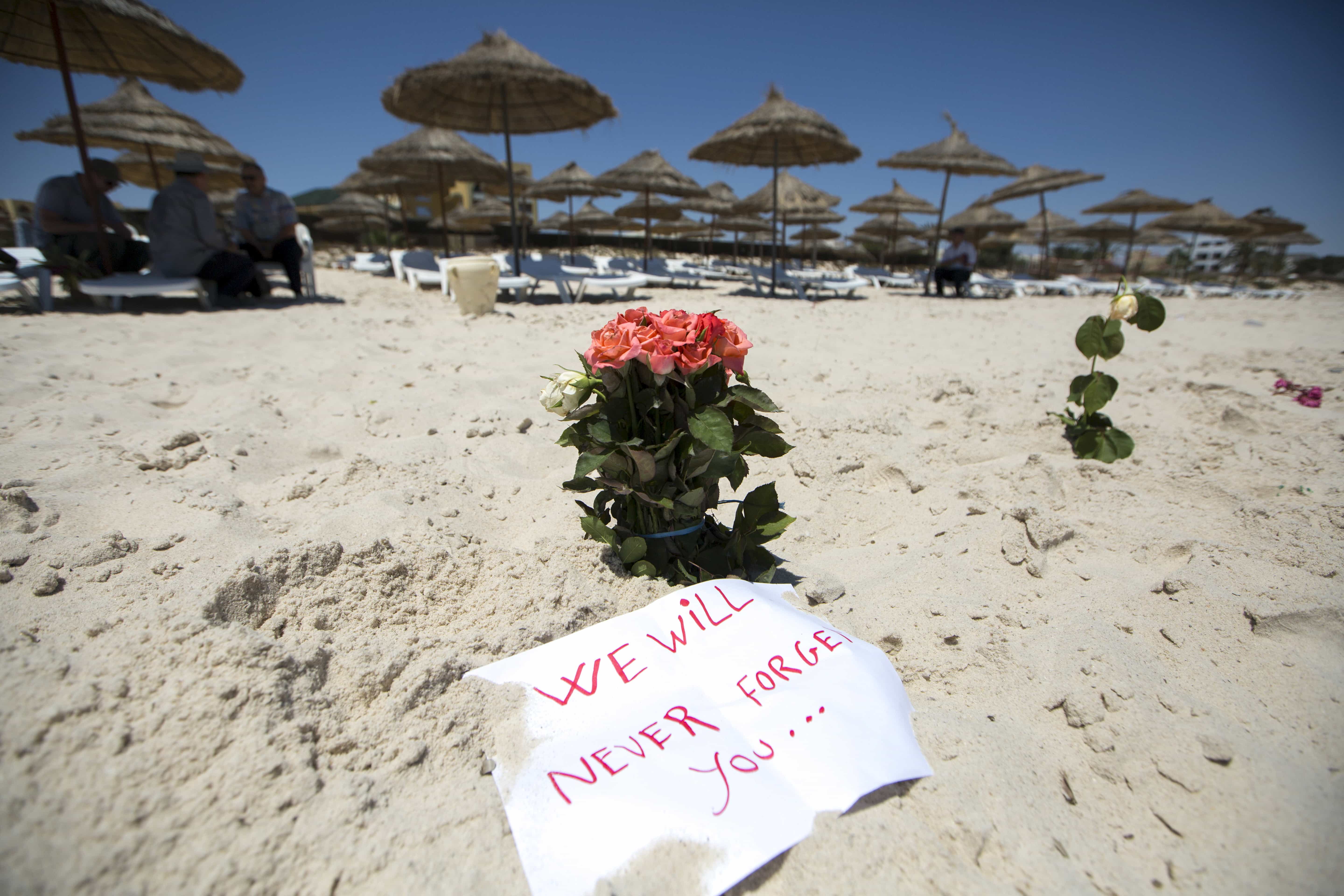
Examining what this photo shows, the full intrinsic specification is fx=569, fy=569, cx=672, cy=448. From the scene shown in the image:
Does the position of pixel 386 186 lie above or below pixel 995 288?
above

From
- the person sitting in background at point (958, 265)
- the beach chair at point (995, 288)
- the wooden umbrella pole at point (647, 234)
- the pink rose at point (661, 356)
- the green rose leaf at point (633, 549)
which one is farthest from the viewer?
the beach chair at point (995, 288)

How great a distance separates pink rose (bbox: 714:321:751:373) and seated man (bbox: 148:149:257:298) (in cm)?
510

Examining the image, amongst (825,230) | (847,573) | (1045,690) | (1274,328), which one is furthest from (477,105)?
(825,230)

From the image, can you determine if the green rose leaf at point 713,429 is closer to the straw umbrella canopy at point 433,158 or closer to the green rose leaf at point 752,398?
the green rose leaf at point 752,398

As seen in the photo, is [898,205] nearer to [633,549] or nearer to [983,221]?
[983,221]

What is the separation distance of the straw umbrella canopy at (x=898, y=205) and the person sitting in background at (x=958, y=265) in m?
6.07

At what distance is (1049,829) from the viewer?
842 millimetres

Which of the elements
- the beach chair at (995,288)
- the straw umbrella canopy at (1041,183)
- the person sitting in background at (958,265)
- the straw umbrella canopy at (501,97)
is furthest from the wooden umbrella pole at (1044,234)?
the straw umbrella canopy at (501,97)

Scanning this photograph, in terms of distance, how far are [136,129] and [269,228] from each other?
3076 mm

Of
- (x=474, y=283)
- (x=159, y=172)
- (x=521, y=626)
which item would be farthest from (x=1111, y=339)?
(x=159, y=172)

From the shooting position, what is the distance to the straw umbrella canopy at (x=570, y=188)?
12.1m

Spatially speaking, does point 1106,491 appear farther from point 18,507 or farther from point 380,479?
point 18,507

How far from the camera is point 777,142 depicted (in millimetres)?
7723

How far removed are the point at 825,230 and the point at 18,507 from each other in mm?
21929
